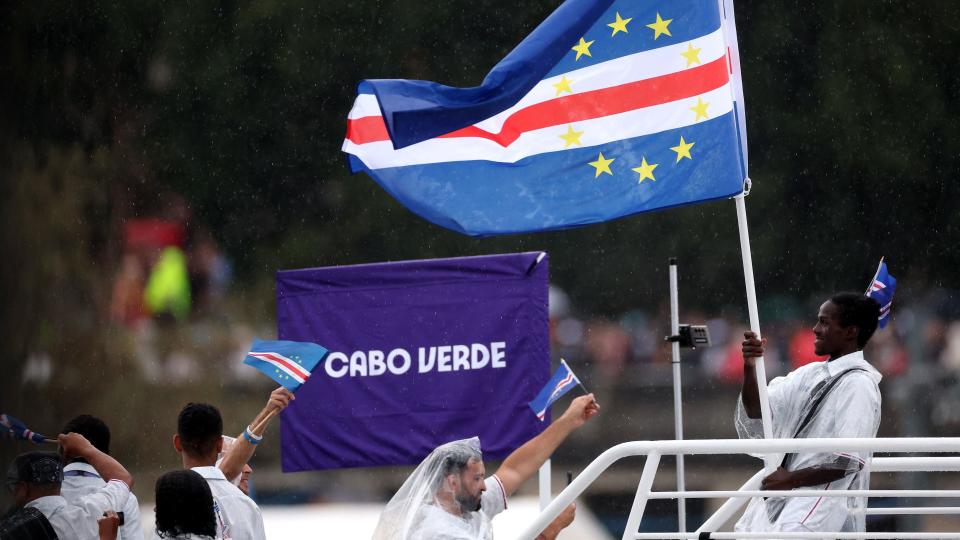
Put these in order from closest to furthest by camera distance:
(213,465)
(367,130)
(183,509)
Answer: (183,509) → (213,465) → (367,130)

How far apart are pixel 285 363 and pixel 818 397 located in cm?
215

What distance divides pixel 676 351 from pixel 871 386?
263cm

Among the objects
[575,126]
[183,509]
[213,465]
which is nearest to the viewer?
[183,509]

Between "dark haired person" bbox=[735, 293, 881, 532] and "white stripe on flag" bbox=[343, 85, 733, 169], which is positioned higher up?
"white stripe on flag" bbox=[343, 85, 733, 169]

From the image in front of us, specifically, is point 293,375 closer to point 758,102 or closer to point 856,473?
point 856,473

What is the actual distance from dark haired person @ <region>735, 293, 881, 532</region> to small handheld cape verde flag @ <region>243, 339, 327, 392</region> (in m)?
1.76

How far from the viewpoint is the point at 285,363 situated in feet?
17.9

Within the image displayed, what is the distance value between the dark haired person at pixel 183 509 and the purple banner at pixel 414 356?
428 centimetres

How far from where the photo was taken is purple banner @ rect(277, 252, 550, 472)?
8055 millimetres

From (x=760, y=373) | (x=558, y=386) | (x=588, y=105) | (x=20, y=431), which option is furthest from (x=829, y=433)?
(x=20, y=431)

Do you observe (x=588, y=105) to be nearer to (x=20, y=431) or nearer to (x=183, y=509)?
(x=183, y=509)

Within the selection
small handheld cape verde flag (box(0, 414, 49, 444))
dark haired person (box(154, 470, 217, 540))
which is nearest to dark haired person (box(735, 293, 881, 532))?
dark haired person (box(154, 470, 217, 540))

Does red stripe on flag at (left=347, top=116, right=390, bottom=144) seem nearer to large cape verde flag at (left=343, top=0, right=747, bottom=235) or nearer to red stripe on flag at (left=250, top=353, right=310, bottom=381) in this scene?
large cape verde flag at (left=343, top=0, right=747, bottom=235)

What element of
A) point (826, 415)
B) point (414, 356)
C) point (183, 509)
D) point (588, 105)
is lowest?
point (183, 509)
